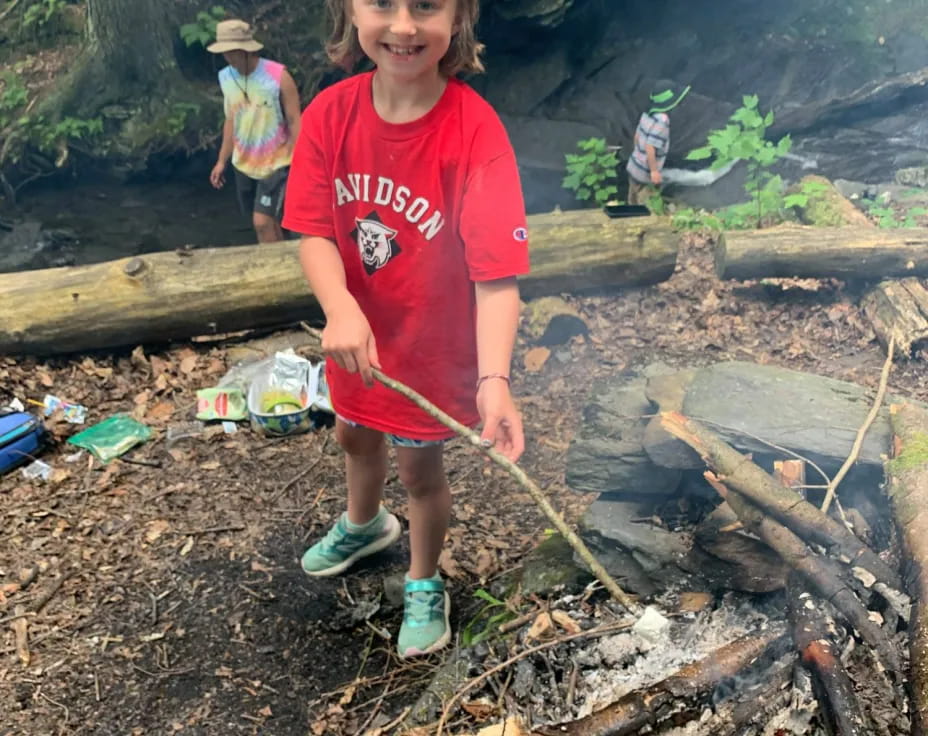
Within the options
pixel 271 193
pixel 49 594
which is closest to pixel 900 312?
pixel 271 193

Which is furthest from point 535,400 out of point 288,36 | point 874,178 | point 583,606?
point 288,36

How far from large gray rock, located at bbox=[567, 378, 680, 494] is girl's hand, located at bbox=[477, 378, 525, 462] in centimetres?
94

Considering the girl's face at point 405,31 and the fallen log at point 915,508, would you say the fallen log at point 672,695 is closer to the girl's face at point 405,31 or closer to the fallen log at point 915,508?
the fallen log at point 915,508

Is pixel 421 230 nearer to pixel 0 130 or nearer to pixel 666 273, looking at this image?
pixel 666 273

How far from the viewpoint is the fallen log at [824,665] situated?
1688 mm

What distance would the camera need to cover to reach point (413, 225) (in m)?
2.28

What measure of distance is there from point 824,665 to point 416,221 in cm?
157

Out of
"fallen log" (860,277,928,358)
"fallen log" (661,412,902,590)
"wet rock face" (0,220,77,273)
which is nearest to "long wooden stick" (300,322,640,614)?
"fallen log" (661,412,902,590)

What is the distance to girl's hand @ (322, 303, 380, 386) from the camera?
2133 mm

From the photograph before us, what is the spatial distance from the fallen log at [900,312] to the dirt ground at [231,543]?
0.32 ft

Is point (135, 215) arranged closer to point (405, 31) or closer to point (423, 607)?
point (423, 607)

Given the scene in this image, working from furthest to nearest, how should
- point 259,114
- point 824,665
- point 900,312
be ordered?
1. point 259,114
2. point 900,312
3. point 824,665

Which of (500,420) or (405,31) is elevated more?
(405,31)

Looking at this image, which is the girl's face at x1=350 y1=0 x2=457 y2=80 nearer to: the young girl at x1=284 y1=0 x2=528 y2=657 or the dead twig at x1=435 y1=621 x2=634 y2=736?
the young girl at x1=284 y1=0 x2=528 y2=657
